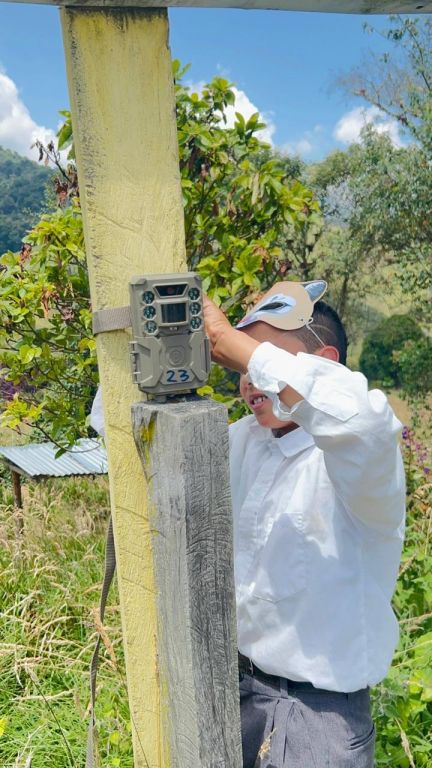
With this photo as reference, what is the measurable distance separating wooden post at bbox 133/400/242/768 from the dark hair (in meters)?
0.41

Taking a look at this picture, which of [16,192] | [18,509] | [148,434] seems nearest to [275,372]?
[148,434]

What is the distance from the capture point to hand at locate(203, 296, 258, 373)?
5.08 ft

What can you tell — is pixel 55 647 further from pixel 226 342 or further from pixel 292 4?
pixel 292 4

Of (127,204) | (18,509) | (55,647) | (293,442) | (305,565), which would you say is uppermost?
(127,204)

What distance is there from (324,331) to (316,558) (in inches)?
21.8

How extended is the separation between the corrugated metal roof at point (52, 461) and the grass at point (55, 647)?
8.5 inches

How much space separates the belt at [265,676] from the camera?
68.8 inches

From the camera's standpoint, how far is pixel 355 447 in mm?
1451

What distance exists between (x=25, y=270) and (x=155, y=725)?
8.15 ft

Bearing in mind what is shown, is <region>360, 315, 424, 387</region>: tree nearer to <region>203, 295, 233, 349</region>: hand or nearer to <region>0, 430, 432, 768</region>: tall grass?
<region>0, 430, 432, 768</region>: tall grass

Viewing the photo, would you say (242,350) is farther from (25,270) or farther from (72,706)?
(25,270)

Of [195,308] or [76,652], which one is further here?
[76,652]

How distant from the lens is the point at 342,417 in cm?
142

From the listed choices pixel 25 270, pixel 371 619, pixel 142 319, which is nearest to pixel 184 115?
pixel 25 270
